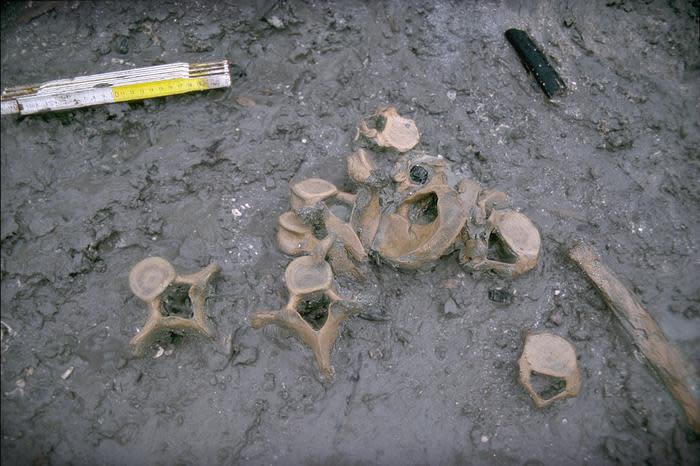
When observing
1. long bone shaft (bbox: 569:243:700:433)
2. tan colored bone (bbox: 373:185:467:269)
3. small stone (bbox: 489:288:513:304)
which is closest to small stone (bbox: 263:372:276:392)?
tan colored bone (bbox: 373:185:467:269)

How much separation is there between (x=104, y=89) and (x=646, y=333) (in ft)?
12.8

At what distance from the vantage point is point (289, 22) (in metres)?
4.38

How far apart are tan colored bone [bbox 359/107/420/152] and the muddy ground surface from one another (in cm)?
31

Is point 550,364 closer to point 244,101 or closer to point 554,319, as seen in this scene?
point 554,319

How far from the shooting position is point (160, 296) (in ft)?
11.0

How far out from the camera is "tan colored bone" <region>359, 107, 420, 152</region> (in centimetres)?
372

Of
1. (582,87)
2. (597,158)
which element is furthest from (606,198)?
(582,87)

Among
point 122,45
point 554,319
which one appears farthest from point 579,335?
point 122,45

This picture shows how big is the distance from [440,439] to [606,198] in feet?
6.56

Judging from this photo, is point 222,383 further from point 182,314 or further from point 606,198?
point 606,198

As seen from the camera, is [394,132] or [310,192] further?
[394,132]

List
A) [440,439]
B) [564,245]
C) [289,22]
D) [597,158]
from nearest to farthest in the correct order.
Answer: [440,439] < [564,245] < [597,158] < [289,22]

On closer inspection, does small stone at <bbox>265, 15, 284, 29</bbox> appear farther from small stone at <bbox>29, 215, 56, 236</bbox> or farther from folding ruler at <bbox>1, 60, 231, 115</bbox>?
small stone at <bbox>29, 215, 56, 236</bbox>

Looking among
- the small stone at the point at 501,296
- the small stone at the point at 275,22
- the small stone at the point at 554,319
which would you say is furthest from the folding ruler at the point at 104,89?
the small stone at the point at 554,319
